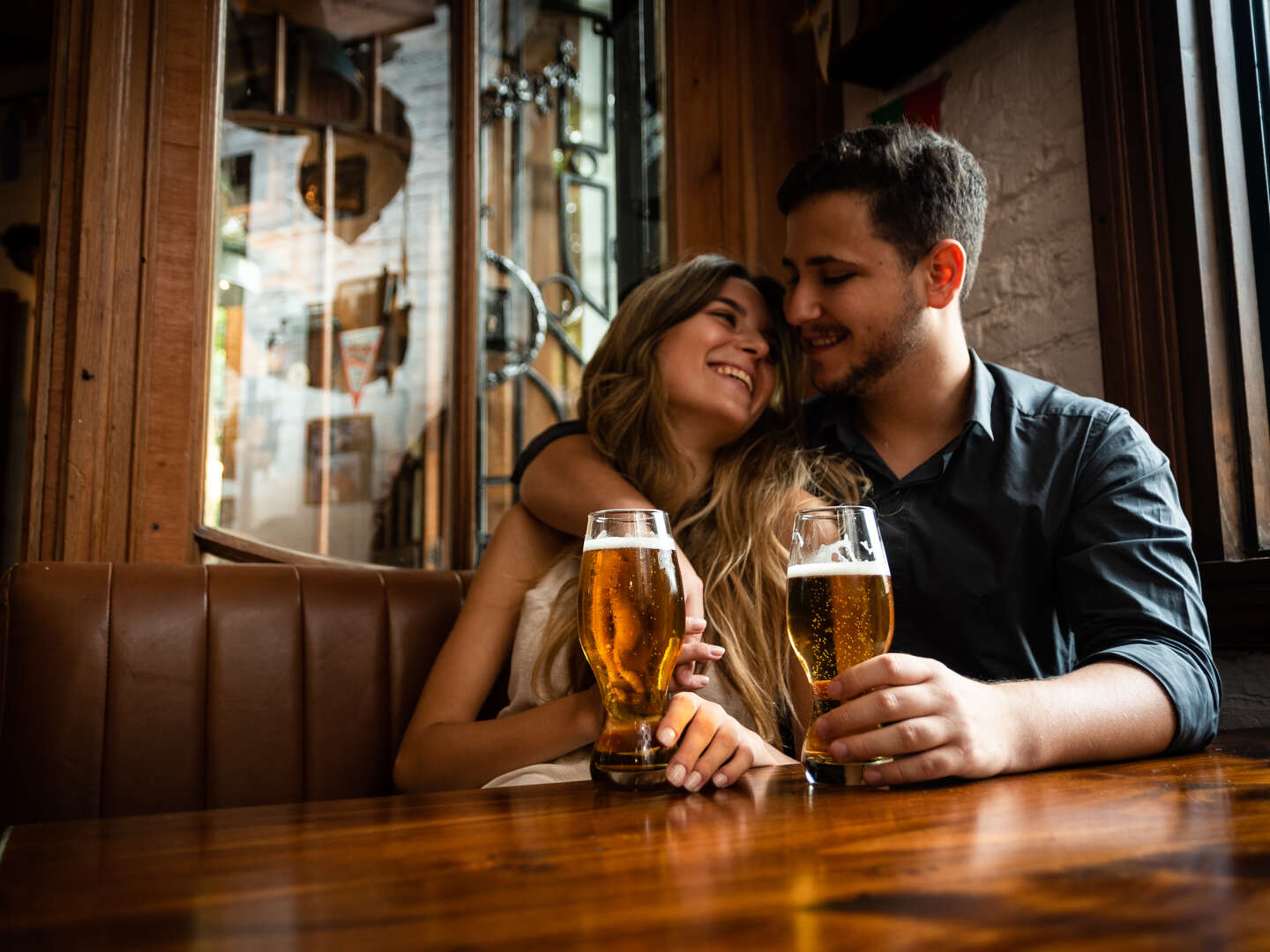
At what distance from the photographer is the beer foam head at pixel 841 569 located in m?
0.82

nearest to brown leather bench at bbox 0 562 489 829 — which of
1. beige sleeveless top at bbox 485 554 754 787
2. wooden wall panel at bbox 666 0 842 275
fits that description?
beige sleeveless top at bbox 485 554 754 787

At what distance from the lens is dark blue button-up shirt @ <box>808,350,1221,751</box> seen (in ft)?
4.10

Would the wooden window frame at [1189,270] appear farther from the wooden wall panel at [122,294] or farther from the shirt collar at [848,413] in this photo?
the wooden wall panel at [122,294]

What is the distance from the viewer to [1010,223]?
1.95 metres

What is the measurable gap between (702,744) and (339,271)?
6.12 ft

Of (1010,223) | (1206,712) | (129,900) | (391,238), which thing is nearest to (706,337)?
(1010,223)

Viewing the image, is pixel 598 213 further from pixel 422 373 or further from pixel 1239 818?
pixel 1239 818

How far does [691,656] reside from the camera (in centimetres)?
90

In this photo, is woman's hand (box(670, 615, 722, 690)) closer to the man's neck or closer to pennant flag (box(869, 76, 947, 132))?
the man's neck

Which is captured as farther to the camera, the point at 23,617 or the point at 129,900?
the point at 23,617

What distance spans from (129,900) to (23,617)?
41.2 inches

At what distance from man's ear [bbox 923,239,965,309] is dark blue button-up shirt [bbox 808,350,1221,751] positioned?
134 millimetres

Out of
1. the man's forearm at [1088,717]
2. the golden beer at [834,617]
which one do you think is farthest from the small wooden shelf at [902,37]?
the golden beer at [834,617]

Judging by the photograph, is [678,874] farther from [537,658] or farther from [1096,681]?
[537,658]
